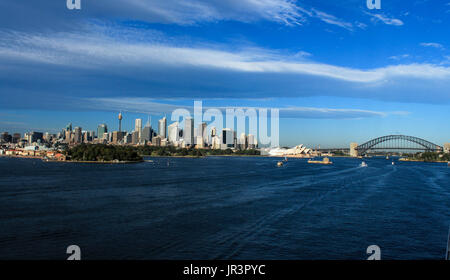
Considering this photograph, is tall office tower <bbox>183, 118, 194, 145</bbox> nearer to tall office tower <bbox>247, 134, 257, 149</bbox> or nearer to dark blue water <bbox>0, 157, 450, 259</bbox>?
tall office tower <bbox>247, 134, 257, 149</bbox>

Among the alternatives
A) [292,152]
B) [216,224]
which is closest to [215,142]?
[292,152]

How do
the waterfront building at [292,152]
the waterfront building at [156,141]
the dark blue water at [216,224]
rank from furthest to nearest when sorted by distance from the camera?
the waterfront building at [156,141], the waterfront building at [292,152], the dark blue water at [216,224]

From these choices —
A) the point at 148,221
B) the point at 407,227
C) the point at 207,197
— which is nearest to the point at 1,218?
the point at 148,221

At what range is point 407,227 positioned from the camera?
13.1 meters

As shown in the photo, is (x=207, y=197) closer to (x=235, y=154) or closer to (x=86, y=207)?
(x=86, y=207)

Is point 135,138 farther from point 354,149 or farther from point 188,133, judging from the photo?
point 354,149

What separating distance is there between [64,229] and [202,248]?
4897mm

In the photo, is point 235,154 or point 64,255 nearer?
point 64,255

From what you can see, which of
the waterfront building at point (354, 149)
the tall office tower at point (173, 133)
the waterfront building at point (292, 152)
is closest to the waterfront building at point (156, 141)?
the tall office tower at point (173, 133)

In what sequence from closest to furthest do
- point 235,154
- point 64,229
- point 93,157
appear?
1. point 64,229
2. point 93,157
3. point 235,154

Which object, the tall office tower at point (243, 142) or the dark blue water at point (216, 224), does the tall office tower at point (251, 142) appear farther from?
the dark blue water at point (216, 224)

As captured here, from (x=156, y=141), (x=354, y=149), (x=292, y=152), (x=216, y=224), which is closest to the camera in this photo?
(x=216, y=224)
